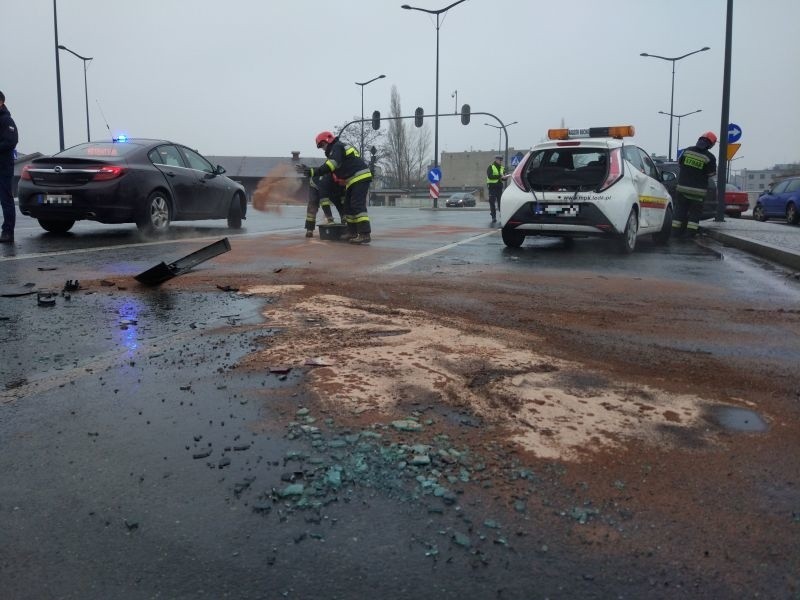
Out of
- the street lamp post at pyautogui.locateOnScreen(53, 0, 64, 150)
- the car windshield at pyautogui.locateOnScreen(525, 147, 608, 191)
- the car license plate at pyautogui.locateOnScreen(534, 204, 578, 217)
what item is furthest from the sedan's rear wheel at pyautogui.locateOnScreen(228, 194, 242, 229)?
the street lamp post at pyautogui.locateOnScreen(53, 0, 64, 150)

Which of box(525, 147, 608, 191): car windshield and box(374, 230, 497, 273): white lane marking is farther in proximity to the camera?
box(525, 147, 608, 191): car windshield

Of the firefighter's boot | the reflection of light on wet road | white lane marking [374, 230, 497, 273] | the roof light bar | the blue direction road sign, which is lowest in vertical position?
the reflection of light on wet road

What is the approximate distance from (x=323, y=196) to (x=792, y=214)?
672 inches

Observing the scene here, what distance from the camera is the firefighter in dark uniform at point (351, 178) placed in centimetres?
1009

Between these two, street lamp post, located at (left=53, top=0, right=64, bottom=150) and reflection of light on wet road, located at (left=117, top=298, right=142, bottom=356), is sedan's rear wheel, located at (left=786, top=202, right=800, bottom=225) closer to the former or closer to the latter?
reflection of light on wet road, located at (left=117, top=298, right=142, bottom=356)

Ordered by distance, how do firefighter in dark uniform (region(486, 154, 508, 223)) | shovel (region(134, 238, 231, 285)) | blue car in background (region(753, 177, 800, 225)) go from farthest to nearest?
1. blue car in background (region(753, 177, 800, 225))
2. firefighter in dark uniform (region(486, 154, 508, 223))
3. shovel (region(134, 238, 231, 285))

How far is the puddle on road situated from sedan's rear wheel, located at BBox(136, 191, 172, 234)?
8.29 metres

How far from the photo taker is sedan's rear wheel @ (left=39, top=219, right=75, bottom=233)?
9641mm

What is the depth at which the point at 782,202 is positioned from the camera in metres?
22.0

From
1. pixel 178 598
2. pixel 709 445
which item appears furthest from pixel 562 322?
pixel 178 598

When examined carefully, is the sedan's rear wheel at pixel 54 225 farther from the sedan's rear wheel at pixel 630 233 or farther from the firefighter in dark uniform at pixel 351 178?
the sedan's rear wheel at pixel 630 233

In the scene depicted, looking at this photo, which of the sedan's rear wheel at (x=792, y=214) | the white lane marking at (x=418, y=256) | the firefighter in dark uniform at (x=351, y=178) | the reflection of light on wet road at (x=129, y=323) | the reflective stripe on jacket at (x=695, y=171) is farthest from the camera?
the sedan's rear wheel at (x=792, y=214)

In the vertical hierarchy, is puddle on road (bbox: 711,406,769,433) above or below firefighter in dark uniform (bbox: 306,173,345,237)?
below

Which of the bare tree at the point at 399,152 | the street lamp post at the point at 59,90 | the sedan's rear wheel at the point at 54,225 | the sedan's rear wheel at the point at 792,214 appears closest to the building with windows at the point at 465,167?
the bare tree at the point at 399,152
